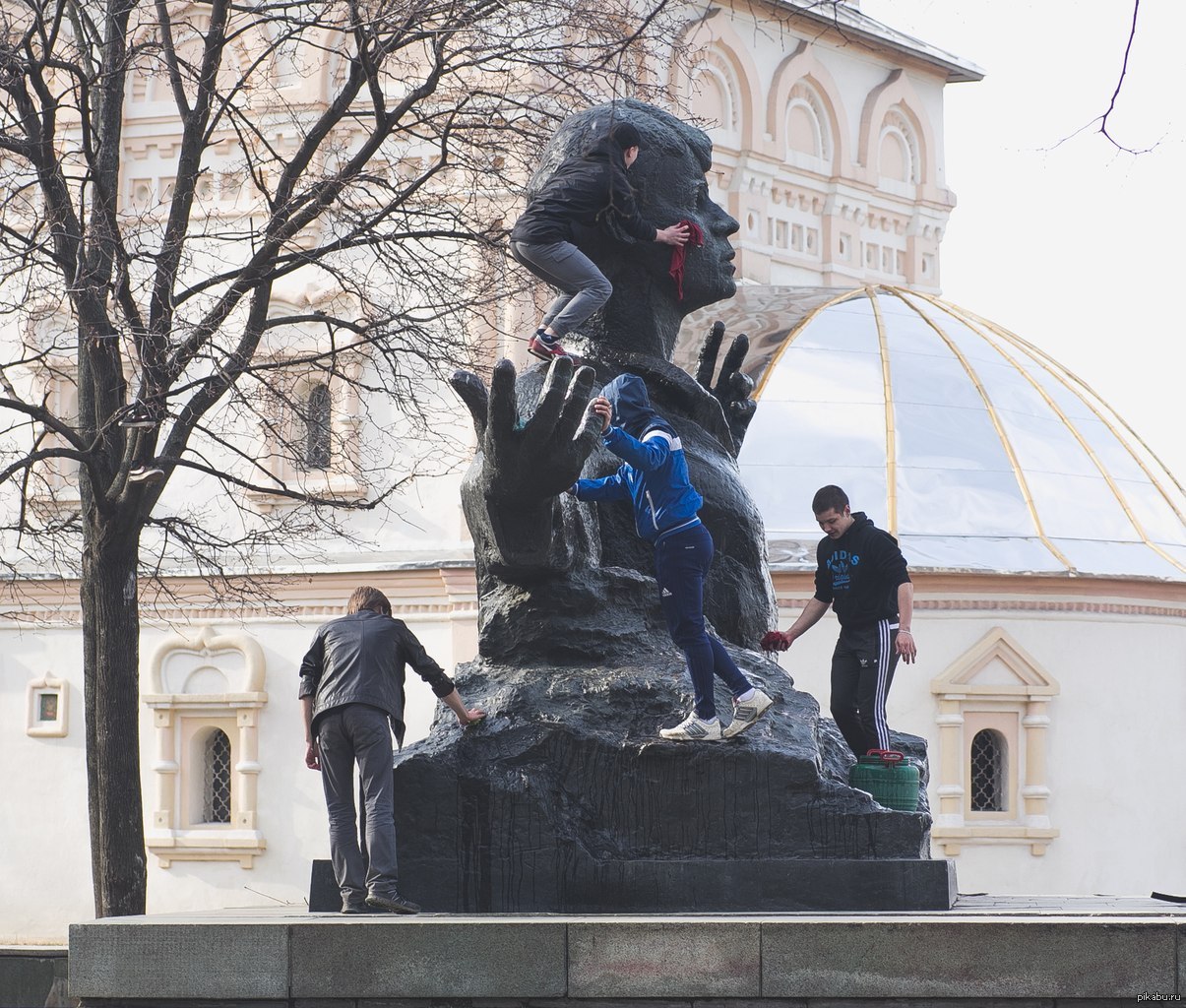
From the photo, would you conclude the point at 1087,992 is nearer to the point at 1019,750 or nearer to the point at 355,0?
the point at 355,0

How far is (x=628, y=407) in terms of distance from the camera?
715 centimetres

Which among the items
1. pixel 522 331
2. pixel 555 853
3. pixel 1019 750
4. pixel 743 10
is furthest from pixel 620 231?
pixel 743 10

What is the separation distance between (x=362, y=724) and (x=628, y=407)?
1.38 m

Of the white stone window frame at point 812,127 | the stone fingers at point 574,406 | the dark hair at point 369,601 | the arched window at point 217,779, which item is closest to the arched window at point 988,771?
the arched window at point 217,779

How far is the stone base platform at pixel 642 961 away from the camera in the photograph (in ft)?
19.2

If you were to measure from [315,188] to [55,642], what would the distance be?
16.9 meters

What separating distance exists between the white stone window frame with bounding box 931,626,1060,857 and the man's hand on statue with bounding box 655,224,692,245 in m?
21.1

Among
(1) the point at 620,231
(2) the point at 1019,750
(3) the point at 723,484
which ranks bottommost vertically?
(2) the point at 1019,750

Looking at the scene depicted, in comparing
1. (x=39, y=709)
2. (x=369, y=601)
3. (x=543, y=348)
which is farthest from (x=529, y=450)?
(x=39, y=709)

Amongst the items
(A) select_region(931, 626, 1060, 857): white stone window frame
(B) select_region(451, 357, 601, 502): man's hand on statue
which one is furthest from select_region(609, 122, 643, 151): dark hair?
(A) select_region(931, 626, 1060, 857): white stone window frame

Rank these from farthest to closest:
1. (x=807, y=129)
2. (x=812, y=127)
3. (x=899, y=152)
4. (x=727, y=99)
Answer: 1. (x=899, y=152)
2. (x=812, y=127)
3. (x=807, y=129)
4. (x=727, y=99)

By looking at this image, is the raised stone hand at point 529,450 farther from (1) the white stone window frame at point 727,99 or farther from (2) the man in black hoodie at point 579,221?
(1) the white stone window frame at point 727,99

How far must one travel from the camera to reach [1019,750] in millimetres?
28703

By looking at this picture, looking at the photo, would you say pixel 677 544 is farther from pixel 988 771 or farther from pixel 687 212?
pixel 988 771
